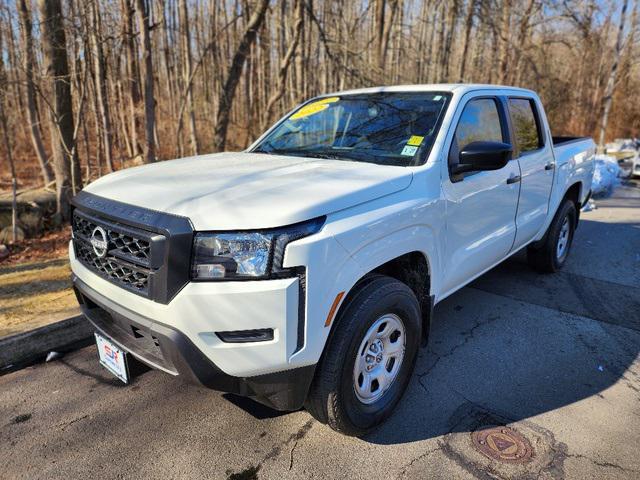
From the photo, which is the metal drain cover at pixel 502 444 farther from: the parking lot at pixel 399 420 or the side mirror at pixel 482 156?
the side mirror at pixel 482 156

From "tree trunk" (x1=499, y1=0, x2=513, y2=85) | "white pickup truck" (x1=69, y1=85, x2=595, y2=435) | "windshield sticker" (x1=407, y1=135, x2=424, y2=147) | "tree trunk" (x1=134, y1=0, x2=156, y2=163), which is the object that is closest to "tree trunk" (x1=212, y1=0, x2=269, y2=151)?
"tree trunk" (x1=134, y1=0, x2=156, y2=163)

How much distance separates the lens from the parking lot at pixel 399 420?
2.34 m

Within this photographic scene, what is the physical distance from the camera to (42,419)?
270cm

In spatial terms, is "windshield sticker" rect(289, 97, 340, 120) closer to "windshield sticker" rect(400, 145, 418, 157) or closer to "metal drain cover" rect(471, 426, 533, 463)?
"windshield sticker" rect(400, 145, 418, 157)

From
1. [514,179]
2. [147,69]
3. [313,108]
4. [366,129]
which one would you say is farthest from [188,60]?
[514,179]

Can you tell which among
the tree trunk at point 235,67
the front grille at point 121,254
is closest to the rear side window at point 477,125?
the front grille at point 121,254

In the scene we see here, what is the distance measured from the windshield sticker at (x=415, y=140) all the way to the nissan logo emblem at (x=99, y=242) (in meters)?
1.86

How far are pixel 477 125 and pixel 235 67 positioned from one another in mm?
6508

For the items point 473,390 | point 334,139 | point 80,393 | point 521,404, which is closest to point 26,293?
point 80,393

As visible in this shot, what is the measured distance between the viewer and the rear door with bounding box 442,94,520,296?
2.97 metres

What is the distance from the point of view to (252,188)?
89.0 inches

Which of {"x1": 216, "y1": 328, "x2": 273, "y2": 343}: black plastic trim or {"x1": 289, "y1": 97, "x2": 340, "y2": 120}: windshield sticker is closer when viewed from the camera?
{"x1": 216, "y1": 328, "x2": 273, "y2": 343}: black plastic trim

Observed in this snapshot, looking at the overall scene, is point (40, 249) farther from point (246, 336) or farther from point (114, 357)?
point (246, 336)

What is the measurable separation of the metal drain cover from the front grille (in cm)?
191
